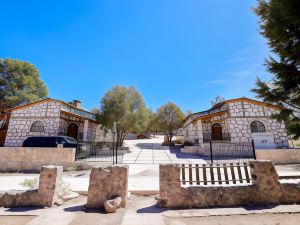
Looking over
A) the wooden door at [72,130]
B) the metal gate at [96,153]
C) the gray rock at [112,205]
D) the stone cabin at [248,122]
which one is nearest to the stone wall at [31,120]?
the wooden door at [72,130]

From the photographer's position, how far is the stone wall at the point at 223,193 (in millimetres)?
3676

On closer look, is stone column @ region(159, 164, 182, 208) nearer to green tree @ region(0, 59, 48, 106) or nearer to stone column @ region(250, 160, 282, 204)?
stone column @ region(250, 160, 282, 204)

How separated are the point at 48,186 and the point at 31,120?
48.1 ft

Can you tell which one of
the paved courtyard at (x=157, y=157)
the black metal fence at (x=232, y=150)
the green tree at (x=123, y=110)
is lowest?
the paved courtyard at (x=157, y=157)

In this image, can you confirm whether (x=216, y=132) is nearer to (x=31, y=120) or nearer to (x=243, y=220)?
(x=243, y=220)

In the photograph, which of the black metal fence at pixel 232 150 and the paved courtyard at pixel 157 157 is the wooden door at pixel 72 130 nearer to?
the paved courtyard at pixel 157 157

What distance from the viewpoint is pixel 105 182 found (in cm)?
373

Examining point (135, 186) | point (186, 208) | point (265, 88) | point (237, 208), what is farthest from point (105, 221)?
point (265, 88)

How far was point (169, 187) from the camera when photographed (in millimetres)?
3703

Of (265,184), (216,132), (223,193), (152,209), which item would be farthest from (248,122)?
(152,209)

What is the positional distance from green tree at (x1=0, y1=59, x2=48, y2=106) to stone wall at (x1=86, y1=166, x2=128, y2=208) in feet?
76.7

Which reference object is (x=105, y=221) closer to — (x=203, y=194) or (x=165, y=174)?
(x=165, y=174)

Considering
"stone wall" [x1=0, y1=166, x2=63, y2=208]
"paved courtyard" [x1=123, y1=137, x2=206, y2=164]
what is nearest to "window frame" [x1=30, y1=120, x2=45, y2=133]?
"paved courtyard" [x1=123, y1=137, x2=206, y2=164]

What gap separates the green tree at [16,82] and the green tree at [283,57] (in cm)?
2677
